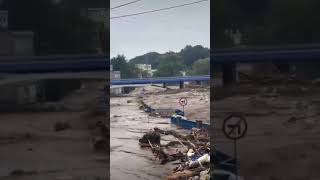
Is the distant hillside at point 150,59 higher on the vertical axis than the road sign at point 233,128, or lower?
higher

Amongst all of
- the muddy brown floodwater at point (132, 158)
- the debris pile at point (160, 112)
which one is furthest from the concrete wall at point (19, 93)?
the debris pile at point (160, 112)

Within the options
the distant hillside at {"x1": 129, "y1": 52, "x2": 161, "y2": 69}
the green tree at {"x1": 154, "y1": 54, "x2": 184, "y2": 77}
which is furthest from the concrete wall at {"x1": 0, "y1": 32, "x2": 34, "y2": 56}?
the distant hillside at {"x1": 129, "y1": 52, "x2": 161, "y2": 69}

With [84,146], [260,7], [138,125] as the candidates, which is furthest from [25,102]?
[138,125]

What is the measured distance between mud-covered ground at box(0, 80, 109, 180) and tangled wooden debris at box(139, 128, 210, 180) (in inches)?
147

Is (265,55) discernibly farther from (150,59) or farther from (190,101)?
(150,59)

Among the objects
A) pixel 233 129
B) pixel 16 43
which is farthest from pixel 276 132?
pixel 16 43

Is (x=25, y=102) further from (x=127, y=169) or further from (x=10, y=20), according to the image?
(x=127, y=169)

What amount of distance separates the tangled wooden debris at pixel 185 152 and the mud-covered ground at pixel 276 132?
333cm

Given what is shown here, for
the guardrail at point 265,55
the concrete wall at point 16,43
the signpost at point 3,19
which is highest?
the signpost at point 3,19

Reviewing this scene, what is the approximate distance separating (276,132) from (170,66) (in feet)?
143

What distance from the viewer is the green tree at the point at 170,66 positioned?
4659 centimetres

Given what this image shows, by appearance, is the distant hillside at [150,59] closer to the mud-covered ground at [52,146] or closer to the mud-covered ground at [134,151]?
the mud-covered ground at [134,151]

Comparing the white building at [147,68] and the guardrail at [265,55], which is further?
the white building at [147,68]

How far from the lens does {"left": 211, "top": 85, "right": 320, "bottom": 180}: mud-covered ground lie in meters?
3.91
